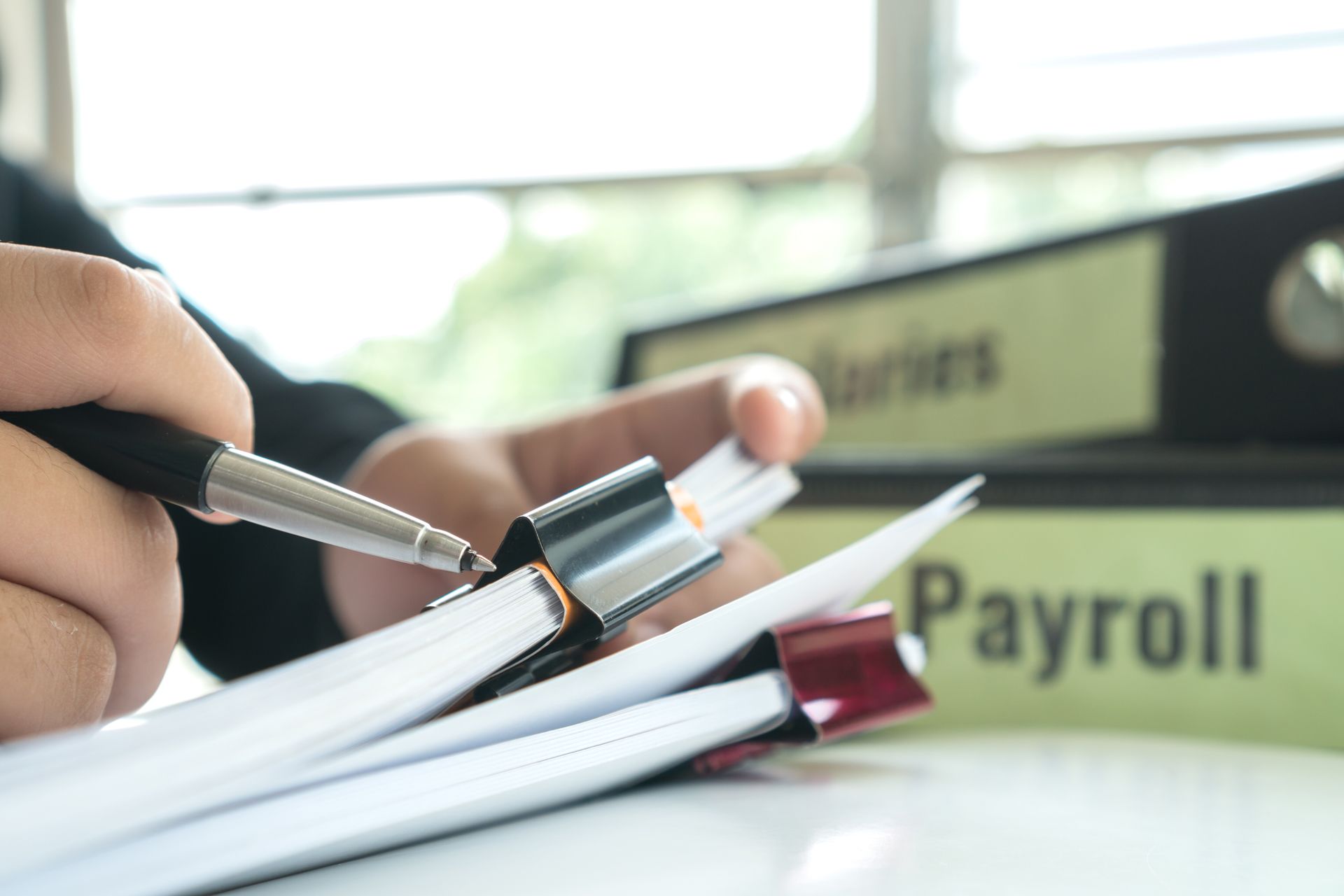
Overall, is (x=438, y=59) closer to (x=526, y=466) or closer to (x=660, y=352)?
(x=660, y=352)

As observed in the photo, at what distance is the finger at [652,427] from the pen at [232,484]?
178 mm

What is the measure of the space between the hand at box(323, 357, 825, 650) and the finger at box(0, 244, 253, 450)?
13 centimetres

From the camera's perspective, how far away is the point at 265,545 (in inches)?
17.5

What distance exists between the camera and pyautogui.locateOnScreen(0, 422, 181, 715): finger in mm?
171

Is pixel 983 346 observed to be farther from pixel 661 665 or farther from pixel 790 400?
pixel 661 665

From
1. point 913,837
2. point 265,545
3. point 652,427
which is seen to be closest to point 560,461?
point 652,427

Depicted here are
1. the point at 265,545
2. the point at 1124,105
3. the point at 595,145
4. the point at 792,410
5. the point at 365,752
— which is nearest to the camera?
the point at 365,752

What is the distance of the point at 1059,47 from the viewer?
985mm

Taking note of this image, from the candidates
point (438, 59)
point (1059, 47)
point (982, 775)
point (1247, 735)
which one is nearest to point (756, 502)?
point (982, 775)

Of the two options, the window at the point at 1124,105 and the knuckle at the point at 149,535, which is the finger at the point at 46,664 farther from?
the window at the point at 1124,105

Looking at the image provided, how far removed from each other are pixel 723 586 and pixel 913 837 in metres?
0.15

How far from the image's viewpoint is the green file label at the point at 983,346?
19.6 inches

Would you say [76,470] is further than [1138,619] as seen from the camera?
No

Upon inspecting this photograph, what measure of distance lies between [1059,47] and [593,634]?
100 centimetres
